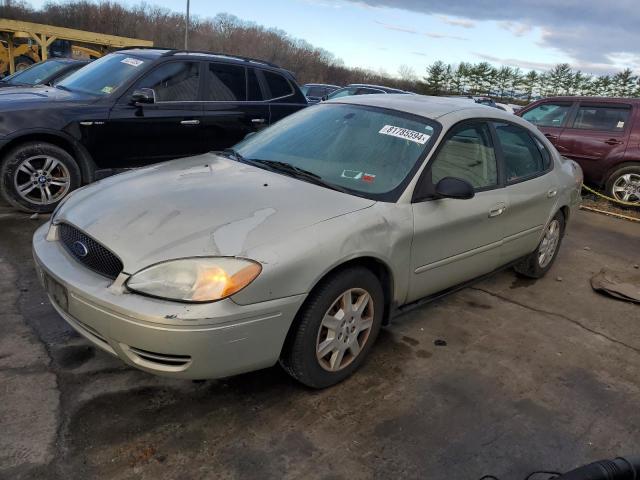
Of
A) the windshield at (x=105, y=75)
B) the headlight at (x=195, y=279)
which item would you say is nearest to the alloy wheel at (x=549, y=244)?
the headlight at (x=195, y=279)

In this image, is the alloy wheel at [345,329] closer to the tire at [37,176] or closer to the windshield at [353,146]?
the windshield at [353,146]

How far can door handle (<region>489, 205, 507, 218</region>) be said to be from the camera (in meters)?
3.65

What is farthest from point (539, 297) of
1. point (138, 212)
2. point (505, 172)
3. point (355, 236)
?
point (138, 212)

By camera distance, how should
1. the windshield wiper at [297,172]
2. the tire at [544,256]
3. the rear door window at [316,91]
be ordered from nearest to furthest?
1. the windshield wiper at [297,172]
2. the tire at [544,256]
3. the rear door window at [316,91]

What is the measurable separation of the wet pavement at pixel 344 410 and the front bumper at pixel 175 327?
0.33 meters

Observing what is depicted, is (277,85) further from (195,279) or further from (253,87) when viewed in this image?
(195,279)

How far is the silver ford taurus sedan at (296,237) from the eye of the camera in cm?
230

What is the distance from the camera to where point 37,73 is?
31.6 feet

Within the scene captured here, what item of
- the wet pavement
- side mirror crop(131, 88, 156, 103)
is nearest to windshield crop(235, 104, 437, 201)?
the wet pavement

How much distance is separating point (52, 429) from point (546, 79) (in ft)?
181

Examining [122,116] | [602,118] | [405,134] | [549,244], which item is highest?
[602,118]

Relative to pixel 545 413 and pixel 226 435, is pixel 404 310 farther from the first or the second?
pixel 226 435

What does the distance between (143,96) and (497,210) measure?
378cm

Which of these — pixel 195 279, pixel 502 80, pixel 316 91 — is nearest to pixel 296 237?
pixel 195 279
